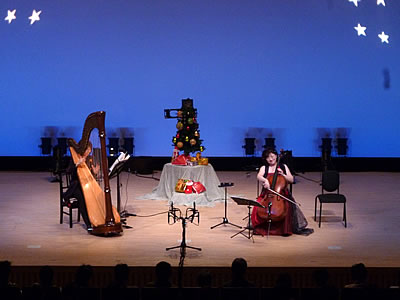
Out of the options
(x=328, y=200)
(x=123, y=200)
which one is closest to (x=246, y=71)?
(x=123, y=200)

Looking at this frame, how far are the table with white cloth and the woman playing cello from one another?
195cm

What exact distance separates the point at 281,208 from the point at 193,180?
252 centimetres

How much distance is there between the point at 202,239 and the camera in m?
6.48

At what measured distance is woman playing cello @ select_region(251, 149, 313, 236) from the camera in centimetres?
648

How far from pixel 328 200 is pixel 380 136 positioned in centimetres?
620

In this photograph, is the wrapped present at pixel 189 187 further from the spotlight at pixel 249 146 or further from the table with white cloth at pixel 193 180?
the spotlight at pixel 249 146

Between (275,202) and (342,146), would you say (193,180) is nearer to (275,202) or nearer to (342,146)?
(275,202)

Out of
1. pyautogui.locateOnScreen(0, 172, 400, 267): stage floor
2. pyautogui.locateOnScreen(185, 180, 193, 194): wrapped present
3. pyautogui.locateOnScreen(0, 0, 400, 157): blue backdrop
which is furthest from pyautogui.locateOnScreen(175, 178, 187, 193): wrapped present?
pyautogui.locateOnScreen(0, 0, 400, 157): blue backdrop

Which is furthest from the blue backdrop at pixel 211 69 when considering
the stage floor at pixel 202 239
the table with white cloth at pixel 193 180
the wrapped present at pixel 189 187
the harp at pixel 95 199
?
the harp at pixel 95 199

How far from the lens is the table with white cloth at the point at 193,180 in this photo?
8531mm

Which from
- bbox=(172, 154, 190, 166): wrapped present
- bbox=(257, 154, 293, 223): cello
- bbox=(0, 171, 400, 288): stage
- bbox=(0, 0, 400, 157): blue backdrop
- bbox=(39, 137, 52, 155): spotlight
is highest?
bbox=(0, 0, 400, 157): blue backdrop
